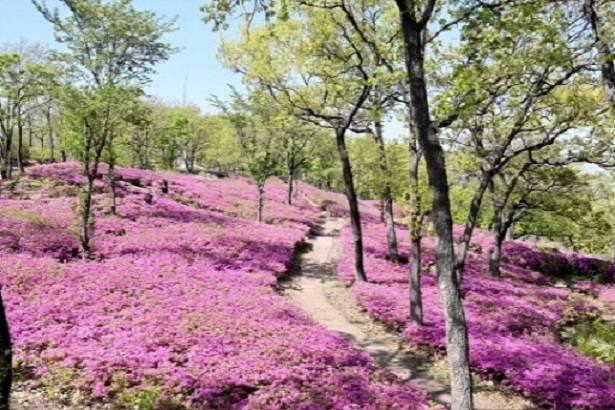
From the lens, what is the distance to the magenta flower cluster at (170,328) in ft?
33.2

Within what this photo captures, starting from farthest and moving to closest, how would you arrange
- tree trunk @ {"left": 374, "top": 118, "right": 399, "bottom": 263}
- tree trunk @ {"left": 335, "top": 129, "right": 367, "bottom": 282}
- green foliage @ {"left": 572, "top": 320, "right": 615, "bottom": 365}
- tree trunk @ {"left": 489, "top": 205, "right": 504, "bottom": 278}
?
1. tree trunk @ {"left": 489, "top": 205, "right": 504, "bottom": 278}
2. tree trunk @ {"left": 374, "top": 118, "right": 399, "bottom": 263}
3. tree trunk @ {"left": 335, "top": 129, "right": 367, "bottom": 282}
4. green foliage @ {"left": 572, "top": 320, "right": 615, "bottom": 365}

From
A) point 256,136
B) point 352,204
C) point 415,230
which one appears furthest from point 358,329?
point 256,136

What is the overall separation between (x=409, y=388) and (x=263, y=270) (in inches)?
446

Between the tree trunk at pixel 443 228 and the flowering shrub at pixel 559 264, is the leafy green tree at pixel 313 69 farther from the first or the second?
the flowering shrub at pixel 559 264

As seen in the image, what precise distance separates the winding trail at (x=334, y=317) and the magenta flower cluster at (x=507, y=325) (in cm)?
77

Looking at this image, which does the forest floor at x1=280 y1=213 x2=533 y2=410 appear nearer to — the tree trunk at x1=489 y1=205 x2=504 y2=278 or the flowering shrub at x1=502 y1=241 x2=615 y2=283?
the tree trunk at x1=489 y1=205 x2=504 y2=278

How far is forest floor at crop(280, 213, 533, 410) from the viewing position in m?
12.4

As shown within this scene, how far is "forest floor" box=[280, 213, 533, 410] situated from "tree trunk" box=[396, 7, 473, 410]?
372 centimetres

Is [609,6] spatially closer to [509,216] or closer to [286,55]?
[286,55]

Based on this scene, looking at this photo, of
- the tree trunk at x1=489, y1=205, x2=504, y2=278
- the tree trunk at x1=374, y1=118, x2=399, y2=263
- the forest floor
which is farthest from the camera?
the tree trunk at x1=489, y1=205, x2=504, y2=278

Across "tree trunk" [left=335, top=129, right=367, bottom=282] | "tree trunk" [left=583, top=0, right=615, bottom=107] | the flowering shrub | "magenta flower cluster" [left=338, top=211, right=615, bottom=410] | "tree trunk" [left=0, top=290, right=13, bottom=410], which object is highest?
"tree trunk" [left=583, top=0, right=615, bottom=107]

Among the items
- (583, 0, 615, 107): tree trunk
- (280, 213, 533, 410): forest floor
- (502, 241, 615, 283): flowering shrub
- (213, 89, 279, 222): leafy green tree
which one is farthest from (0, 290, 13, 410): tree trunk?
(502, 241, 615, 283): flowering shrub

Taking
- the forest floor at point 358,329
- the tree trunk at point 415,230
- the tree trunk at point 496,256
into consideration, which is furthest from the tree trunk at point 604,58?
the tree trunk at point 496,256

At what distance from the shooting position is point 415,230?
1542 centimetres
